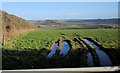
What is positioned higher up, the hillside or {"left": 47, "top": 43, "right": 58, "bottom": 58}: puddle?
the hillside

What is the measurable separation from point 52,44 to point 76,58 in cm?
63

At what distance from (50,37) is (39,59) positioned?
735mm

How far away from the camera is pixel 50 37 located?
5293 millimetres

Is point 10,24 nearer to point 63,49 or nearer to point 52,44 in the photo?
point 52,44

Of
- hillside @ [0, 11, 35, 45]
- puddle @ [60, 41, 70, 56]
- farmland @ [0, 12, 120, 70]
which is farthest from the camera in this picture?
puddle @ [60, 41, 70, 56]

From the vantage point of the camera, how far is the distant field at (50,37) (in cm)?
468

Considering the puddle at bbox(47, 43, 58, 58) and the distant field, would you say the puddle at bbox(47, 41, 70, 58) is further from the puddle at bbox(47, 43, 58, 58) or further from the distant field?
the distant field

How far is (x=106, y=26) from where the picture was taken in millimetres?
5328

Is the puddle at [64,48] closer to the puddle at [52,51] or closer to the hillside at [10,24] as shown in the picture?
the puddle at [52,51]

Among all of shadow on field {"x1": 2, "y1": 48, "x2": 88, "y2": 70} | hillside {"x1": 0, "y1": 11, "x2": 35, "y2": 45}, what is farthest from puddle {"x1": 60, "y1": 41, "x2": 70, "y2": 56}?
hillside {"x1": 0, "y1": 11, "x2": 35, "y2": 45}

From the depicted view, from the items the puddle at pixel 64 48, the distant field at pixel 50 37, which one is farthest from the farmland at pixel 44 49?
the puddle at pixel 64 48

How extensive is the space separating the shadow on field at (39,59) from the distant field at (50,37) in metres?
0.14

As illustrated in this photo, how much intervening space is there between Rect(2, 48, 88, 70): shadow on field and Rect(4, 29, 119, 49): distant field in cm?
14

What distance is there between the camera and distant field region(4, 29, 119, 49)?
4.68 metres
